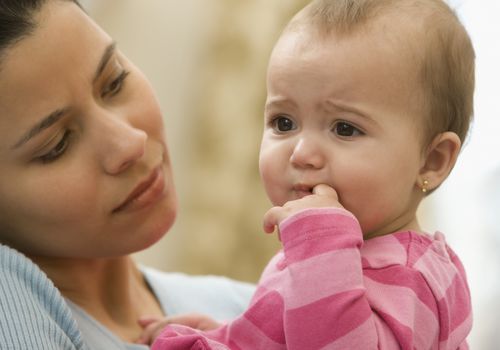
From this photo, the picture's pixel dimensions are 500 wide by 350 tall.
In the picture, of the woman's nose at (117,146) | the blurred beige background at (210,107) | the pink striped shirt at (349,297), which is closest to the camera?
the pink striped shirt at (349,297)

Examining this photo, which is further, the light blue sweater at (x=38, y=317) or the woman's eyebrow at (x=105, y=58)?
the woman's eyebrow at (x=105, y=58)

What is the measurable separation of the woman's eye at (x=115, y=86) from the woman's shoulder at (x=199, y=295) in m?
0.50

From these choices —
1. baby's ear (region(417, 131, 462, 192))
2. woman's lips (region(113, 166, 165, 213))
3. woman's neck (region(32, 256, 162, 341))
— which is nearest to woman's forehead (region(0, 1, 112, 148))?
woman's lips (region(113, 166, 165, 213))

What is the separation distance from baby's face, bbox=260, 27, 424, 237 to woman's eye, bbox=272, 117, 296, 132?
0.02 m

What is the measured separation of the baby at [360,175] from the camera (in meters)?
0.98

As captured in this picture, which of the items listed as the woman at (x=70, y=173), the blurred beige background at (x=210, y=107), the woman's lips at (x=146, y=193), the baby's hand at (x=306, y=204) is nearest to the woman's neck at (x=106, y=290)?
the woman at (x=70, y=173)

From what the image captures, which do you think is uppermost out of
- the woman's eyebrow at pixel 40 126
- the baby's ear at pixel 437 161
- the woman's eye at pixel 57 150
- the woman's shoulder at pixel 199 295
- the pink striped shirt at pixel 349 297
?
the woman's eyebrow at pixel 40 126

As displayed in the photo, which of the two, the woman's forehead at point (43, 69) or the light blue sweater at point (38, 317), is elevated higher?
the woman's forehead at point (43, 69)

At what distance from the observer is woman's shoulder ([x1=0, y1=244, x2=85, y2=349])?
1106 mm

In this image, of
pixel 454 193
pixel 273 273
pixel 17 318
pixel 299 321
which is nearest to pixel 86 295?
pixel 17 318

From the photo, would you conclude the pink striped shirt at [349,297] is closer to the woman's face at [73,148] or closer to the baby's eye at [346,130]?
the baby's eye at [346,130]

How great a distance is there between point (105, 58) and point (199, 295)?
659mm

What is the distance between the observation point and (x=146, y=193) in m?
1.38

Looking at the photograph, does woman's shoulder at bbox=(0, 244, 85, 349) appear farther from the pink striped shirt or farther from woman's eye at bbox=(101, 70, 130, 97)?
woman's eye at bbox=(101, 70, 130, 97)
